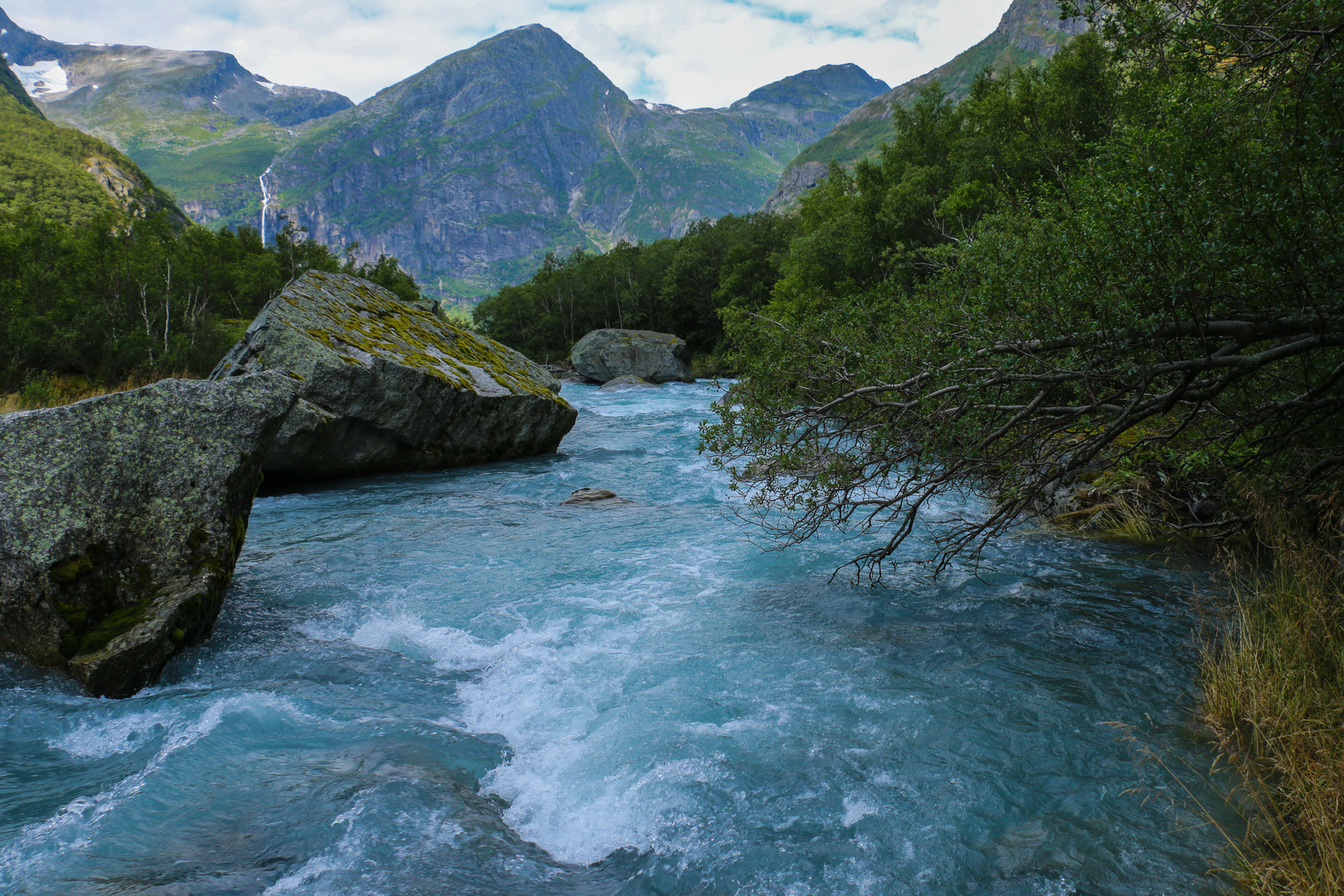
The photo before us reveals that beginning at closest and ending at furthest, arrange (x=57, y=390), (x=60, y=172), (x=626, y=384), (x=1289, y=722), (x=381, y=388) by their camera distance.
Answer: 1. (x=1289, y=722)
2. (x=381, y=388)
3. (x=57, y=390)
4. (x=626, y=384)
5. (x=60, y=172)

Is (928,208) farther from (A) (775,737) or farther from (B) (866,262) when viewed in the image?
(A) (775,737)

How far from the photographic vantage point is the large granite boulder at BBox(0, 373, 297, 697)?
17.5 feet

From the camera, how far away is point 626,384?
43000 millimetres

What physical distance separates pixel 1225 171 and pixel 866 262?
30.0m

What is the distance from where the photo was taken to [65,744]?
4.71m

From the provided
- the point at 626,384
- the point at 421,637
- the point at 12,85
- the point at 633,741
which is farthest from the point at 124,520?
the point at 12,85

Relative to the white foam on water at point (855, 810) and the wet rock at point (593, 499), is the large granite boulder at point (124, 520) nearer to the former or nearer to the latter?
the white foam on water at point (855, 810)

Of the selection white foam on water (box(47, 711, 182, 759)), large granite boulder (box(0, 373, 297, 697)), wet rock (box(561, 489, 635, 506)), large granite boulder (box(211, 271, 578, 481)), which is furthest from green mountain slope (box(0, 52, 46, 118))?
white foam on water (box(47, 711, 182, 759))

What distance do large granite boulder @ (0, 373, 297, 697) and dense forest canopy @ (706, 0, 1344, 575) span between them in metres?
5.21

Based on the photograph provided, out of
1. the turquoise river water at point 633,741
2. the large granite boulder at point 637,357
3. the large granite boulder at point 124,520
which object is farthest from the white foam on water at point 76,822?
the large granite boulder at point 637,357

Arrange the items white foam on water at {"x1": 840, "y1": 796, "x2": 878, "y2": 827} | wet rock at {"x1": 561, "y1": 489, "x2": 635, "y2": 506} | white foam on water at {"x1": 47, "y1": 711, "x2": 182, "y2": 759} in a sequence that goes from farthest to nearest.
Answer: wet rock at {"x1": 561, "y1": 489, "x2": 635, "y2": 506} < white foam on water at {"x1": 47, "y1": 711, "x2": 182, "y2": 759} < white foam on water at {"x1": 840, "y1": 796, "x2": 878, "y2": 827}

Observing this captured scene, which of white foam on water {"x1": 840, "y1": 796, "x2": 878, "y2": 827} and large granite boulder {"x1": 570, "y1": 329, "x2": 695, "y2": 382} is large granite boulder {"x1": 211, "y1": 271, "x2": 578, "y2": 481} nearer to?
white foam on water {"x1": 840, "y1": 796, "x2": 878, "y2": 827}

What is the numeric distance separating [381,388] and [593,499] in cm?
475

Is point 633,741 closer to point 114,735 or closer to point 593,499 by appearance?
point 114,735
